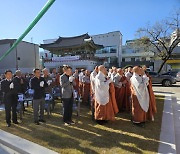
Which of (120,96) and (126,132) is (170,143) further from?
(120,96)

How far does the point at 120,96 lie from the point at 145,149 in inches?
148

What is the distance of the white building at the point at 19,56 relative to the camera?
35281 millimetres

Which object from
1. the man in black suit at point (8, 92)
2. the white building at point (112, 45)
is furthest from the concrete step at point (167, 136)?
the white building at point (112, 45)

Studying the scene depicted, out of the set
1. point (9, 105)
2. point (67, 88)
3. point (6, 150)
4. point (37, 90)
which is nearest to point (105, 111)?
point (67, 88)

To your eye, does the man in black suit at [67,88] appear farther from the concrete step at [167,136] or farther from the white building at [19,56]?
the white building at [19,56]

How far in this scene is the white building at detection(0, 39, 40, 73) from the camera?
35281 mm

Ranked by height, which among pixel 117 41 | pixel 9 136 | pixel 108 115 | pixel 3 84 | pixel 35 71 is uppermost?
pixel 117 41

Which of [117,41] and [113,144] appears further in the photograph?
[117,41]

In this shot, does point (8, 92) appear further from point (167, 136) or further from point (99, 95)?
point (167, 136)

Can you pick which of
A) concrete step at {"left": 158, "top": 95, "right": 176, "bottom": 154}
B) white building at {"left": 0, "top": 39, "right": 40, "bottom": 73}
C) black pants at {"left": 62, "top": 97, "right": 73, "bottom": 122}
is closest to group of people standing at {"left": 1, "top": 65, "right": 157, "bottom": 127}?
black pants at {"left": 62, "top": 97, "right": 73, "bottom": 122}

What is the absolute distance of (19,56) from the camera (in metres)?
35.8

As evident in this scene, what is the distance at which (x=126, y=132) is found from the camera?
5.51 m

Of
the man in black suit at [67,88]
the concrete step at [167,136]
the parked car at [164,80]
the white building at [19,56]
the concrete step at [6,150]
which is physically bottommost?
the concrete step at [6,150]

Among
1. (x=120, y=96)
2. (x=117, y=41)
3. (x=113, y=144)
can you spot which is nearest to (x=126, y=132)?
(x=113, y=144)
